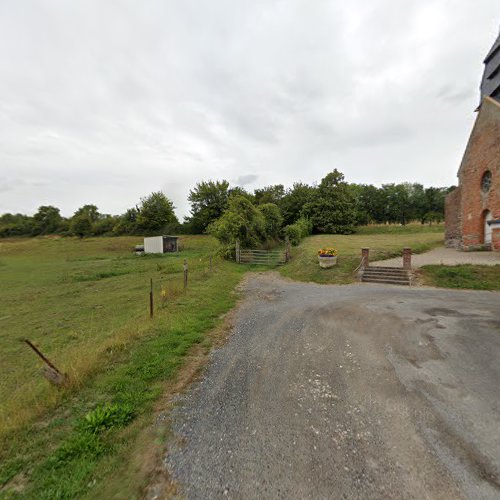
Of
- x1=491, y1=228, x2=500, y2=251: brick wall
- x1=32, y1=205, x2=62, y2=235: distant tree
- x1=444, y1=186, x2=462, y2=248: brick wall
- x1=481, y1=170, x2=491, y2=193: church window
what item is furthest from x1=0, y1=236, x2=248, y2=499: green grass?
x1=32, y1=205, x2=62, y2=235: distant tree

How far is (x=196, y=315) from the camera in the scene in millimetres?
6953

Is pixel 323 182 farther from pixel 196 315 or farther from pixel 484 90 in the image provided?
pixel 196 315

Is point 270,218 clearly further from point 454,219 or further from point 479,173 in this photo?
point 479,173

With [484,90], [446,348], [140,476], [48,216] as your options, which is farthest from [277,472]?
[48,216]

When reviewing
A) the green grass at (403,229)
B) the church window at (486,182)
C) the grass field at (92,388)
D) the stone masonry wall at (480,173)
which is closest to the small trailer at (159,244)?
the grass field at (92,388)

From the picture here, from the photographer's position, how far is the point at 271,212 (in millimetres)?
21281

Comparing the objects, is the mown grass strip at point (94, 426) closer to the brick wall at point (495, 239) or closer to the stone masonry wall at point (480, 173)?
the brick wall at point (495, 239)

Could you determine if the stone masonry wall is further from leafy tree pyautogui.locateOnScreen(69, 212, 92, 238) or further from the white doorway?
leafy tree pyautogui.locateOnScreen(69, 212, 92, 238)

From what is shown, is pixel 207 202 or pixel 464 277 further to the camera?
pixel 207 202

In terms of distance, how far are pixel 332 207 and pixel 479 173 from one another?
67.4 ft

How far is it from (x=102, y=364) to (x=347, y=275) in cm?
1048

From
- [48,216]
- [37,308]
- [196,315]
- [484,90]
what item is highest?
[484,90]

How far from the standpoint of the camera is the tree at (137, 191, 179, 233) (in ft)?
174

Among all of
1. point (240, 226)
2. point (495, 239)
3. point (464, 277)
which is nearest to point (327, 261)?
point (464, 277)
